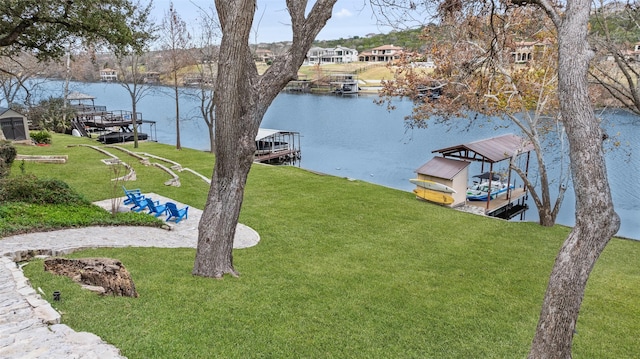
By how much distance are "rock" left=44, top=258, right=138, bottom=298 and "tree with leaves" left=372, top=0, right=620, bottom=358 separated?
208 inches

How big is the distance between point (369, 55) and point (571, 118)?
290 ft

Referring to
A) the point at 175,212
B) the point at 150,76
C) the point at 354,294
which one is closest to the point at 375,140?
the point at 150,76

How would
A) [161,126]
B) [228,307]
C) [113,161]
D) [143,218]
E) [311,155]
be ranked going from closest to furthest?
[228,307]
[143,218]
[113,161]
[311,155]
[161,126]

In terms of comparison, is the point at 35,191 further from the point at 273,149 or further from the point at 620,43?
the point at 273,149

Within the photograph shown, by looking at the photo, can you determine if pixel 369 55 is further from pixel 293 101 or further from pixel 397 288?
pixel 397 288

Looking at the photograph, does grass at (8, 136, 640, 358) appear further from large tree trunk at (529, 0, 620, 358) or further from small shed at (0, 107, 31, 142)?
small shed at (0, 107, 31, 142)

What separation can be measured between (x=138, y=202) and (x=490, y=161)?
13.8 meters

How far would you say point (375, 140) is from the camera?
125 feet

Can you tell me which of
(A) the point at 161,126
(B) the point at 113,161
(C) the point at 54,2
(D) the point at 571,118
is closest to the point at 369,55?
(A) the point at 161,126

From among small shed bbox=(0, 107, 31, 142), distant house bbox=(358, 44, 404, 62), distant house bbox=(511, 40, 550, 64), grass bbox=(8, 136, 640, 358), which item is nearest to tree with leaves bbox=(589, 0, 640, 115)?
distant house bbox=(511, 40, 550, 64)

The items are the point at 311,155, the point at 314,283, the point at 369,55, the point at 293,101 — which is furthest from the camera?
the point at 369,55

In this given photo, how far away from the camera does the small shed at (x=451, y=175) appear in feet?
61.2

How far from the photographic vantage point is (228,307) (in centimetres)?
626

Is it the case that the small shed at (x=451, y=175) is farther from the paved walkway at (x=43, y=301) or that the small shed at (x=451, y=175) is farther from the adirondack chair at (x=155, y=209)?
the adirondack chair at (x=155, y=209)
